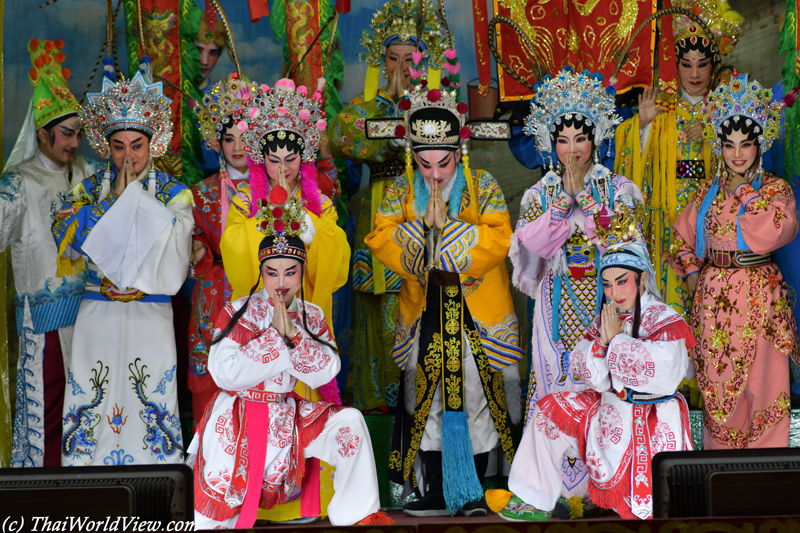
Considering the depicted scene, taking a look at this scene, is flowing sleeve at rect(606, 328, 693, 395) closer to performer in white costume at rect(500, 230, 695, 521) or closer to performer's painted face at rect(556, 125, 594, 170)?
performer in white costume at rect(500, 230, 695, 521)

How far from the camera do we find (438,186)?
3.47m

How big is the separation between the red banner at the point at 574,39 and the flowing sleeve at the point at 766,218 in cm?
87

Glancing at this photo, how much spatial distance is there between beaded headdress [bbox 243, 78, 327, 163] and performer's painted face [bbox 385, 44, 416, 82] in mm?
838

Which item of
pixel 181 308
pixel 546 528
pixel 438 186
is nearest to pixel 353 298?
pixel 181 308

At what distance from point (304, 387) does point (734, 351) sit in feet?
6.23

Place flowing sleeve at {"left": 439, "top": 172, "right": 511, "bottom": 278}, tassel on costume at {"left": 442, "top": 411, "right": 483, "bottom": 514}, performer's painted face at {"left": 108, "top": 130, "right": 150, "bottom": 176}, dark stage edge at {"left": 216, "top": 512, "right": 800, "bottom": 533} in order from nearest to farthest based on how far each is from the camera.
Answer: dark stage edge at {"left": 216, "top": 512, "right": 800, "bottom": 533} < tassel on costume at {"left": 442, "top": 411, "right": 483, "bottom": 514} < flowing sleeve at {"left": 439, "top": 172, "right": 511, "bottom": 278} < performer's painted face at {"left": 108, "top": 130, "right": 150, "bottom": 176}

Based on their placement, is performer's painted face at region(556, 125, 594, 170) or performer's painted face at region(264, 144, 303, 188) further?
performer's painted face at region(556, 125, 594, 170)

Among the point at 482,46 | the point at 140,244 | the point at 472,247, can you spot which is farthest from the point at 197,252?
the point at 482,46

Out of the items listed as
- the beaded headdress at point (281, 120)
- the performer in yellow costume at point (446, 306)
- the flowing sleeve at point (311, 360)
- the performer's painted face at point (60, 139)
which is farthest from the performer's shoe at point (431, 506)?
the performer's painted face at point (60, 139)

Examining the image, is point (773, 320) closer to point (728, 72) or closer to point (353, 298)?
point (728, 72)

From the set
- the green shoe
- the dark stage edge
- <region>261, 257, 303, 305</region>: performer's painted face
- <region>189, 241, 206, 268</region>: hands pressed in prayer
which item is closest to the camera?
the dark stage edge

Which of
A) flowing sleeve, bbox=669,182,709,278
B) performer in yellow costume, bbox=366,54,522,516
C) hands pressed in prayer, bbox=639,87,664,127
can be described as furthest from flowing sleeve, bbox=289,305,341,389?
hands pressed in prayer, bbox=639,87,664,127

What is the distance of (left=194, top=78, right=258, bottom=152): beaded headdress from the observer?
3699 mm

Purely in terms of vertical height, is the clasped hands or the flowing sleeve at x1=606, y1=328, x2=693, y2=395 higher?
the clasped hands
